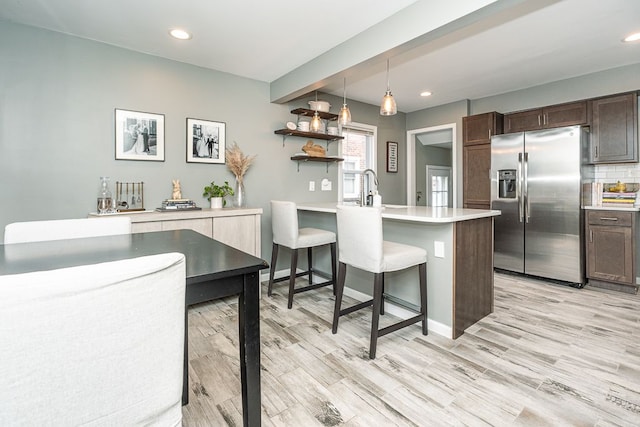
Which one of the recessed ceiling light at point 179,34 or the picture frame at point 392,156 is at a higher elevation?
the recessed ceiling light at point 179,34

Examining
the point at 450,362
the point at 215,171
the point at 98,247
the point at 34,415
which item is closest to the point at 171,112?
the point at 215,171

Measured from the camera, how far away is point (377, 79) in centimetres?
388

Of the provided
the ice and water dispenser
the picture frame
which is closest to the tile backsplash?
the ice and water dispenser

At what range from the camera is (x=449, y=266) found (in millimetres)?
2354

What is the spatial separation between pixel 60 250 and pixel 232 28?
83.3 inches

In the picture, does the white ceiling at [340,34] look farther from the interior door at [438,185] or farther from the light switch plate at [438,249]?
the interior door at [438,185]

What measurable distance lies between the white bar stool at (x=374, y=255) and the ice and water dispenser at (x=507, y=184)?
241 cm

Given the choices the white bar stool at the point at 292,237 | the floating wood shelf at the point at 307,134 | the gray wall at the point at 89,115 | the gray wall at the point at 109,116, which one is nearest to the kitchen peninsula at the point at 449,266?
the white bar stool at the point at 292,237

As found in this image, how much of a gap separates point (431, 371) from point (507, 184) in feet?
10.1

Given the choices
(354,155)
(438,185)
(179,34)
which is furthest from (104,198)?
(438,185)

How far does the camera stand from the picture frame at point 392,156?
5.28 m

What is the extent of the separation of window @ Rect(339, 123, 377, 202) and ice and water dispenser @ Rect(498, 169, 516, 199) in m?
1.67

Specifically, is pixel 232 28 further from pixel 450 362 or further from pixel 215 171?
pixel 450 362

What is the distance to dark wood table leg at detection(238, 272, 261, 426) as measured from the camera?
3.90 ft
